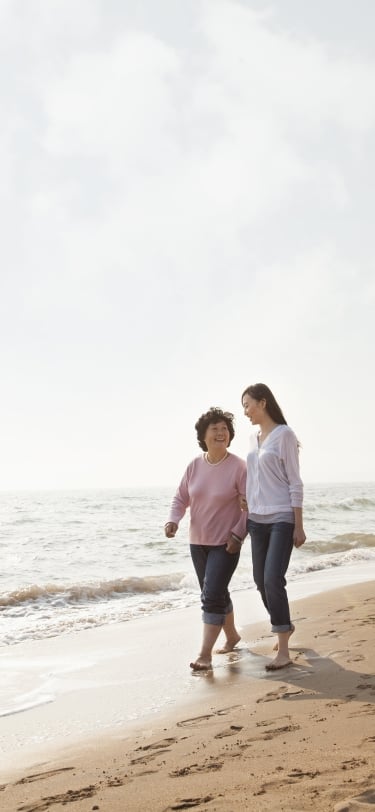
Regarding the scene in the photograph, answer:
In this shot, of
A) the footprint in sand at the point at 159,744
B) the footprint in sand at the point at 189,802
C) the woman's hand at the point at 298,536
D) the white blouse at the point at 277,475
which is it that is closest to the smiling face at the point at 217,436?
the white blouse at the point at 277,475

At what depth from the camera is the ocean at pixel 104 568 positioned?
8.88m

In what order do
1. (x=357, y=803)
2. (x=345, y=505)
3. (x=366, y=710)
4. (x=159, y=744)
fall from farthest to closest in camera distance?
(x=345, y=505)
(x=366, y=710)
(x=159, y=744)
(x=357, y=803)

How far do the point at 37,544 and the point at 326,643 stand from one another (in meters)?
12.5

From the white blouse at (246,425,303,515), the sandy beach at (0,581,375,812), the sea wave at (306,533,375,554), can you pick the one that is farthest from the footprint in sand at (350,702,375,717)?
the sea wave at (306,533,375,554)

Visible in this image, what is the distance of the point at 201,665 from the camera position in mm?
5258

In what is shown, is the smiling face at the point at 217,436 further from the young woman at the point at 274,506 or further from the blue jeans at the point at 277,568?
the blue jeans at the point at 277,568

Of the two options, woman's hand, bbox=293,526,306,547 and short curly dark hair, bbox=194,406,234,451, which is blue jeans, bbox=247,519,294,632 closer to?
woman's hand, bbox=293,526,306,547

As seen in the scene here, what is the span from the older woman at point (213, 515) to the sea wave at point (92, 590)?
4963mm

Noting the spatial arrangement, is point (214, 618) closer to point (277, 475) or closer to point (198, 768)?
point (277, 475)

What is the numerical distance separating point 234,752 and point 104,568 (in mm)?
10534

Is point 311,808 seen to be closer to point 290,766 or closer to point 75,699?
point 290,766

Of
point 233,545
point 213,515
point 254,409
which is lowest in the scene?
point 233,545

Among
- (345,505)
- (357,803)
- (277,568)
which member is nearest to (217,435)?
(277,568)

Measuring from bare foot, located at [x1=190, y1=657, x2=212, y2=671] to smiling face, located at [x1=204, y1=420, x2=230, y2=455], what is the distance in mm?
1525
